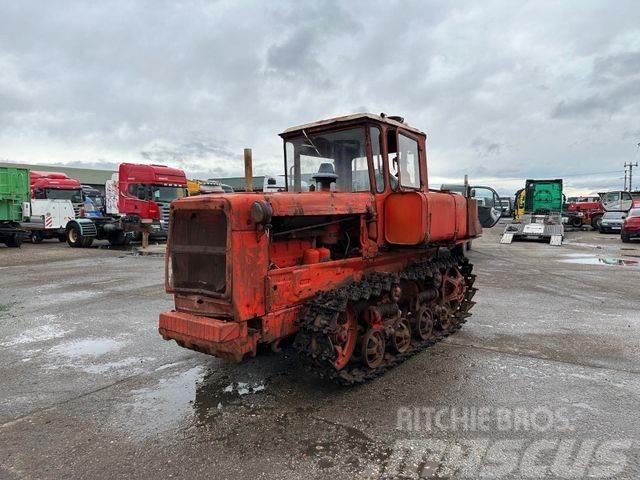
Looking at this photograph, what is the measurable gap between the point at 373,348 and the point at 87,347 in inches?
142

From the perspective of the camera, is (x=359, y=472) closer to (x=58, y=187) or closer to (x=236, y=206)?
(x=236, y=206)

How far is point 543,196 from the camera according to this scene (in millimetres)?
25484

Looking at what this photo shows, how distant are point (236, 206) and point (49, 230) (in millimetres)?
20461

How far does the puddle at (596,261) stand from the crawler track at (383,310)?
9.13 metres

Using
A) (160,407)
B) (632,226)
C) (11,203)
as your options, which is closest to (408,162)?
(160,407)

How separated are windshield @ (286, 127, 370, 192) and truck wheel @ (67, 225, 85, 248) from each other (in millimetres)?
15989

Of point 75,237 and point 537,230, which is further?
point 537,230

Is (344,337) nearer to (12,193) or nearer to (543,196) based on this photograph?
(12,193)

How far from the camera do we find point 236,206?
3.78 meters

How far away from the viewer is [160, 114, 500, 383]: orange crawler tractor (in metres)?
3.87

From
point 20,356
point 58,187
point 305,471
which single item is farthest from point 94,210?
point 305,471

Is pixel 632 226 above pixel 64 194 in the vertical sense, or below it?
below

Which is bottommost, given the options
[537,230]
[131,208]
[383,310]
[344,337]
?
[344,337]

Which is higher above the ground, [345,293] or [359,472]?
[345,293]
